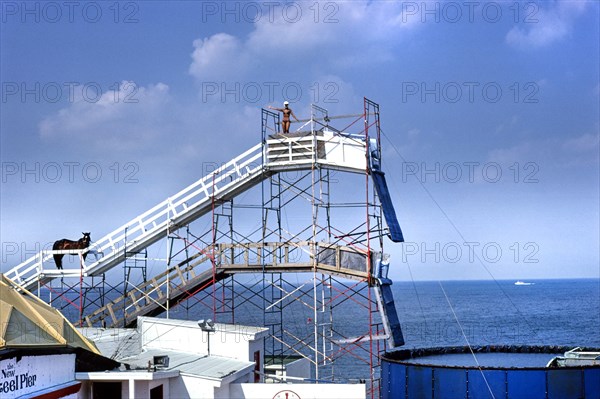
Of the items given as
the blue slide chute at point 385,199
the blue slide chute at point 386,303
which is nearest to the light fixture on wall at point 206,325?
the blue slide chute at point 386,303

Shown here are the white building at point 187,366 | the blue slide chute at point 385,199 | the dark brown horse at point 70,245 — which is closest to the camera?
the white building at point 187,366

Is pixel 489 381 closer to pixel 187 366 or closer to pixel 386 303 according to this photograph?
pixel 386 303

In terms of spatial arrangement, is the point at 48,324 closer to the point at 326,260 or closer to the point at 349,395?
the point at 349,395

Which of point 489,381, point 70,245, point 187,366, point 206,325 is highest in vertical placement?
point 70,245

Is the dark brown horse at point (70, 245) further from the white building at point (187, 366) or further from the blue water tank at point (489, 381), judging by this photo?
the blue water tank at point (489, 381)

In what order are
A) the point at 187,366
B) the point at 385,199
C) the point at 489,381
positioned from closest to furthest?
the point at 187,366
the point at 489,381
the point at 385,199

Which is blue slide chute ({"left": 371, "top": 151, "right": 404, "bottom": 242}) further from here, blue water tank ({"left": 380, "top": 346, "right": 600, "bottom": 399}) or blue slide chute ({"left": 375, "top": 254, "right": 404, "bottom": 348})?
blue water tank ({"left": 380, "top": 346, "right": 600, "bottom": 399})

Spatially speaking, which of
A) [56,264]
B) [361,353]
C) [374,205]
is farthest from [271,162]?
[361,353]

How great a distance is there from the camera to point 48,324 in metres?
23.0

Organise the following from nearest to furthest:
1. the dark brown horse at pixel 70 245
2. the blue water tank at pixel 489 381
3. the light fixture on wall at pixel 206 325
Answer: the blue water tank at pixel 489 381, the light fixture on wall at pixel 206 325, the dark brown horse at pixel 70 245

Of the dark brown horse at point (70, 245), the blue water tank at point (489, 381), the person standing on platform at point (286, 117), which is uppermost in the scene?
the person standing on platform at point (286, 117)

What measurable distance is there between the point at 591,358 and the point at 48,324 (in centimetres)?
2200

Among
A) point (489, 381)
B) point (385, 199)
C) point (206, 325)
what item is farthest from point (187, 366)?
point (385, 199)

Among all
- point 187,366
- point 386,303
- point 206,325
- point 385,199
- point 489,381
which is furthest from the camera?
point 385,199
